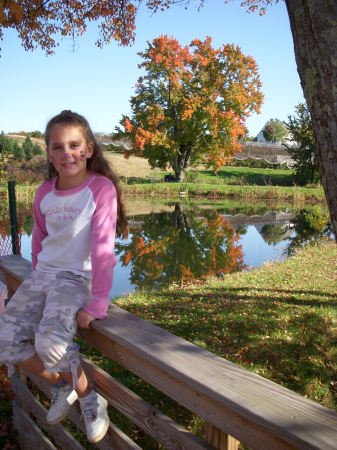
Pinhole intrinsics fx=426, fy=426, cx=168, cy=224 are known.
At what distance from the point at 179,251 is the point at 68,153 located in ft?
35.0

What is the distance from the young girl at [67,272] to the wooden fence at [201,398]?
0.11 m

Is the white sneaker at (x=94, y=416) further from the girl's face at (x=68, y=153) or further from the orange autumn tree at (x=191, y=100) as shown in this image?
the orange autumn tree at (x=191, y=100)

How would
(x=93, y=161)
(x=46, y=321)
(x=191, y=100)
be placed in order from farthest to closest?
(x=191, y=100), (x=93, y=161), (x=46, y=321)

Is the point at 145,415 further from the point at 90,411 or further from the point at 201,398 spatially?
the point at 201,398

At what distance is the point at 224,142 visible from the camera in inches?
1288

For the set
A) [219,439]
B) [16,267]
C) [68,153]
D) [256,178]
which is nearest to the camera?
[219,439]

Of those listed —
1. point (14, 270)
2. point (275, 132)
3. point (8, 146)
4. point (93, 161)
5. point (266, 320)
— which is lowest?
point (266, 320)

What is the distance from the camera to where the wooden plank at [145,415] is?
5.06 ft

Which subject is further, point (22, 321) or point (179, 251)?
point (179, 251)

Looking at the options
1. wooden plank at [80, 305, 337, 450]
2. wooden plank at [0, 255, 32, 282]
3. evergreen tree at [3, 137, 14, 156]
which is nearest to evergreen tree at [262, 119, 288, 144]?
evergreen tree at [3, 137, 14, 156]

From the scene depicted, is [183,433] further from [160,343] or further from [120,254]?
[120,254]

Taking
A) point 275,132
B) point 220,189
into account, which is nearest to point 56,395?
point 220,189

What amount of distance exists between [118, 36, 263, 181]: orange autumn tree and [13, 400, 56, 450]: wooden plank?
94.3 ft

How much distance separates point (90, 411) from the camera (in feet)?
6.37
